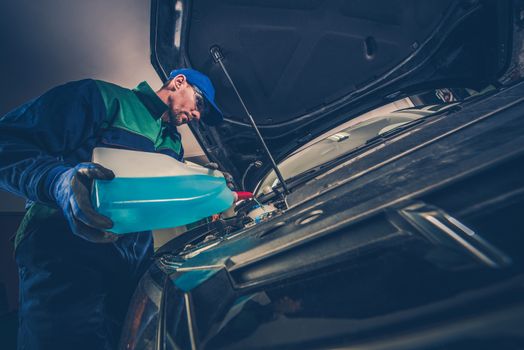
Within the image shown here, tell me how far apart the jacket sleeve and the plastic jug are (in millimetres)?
148

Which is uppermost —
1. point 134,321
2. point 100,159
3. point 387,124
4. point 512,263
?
point 100,159

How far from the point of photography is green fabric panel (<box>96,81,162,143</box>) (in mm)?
1179

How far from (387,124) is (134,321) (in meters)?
1.58

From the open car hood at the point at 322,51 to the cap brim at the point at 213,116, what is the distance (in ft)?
0.22

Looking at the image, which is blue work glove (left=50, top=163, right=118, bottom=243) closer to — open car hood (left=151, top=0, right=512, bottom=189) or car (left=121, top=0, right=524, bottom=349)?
car (left=121, top=0, right=524, bottom=349)

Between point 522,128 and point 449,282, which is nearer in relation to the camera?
point 449,282

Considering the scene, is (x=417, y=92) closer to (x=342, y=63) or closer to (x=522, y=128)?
(x=342, y=63)

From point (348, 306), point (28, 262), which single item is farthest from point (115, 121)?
point (348, 306)

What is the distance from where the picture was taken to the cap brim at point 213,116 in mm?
1621

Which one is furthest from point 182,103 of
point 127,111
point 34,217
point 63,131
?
point 34,217

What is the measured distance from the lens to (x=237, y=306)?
473 mm

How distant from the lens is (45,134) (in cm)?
91

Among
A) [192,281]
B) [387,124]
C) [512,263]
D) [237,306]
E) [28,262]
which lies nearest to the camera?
[512,263]

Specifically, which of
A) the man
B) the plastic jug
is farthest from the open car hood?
the plastic jug
